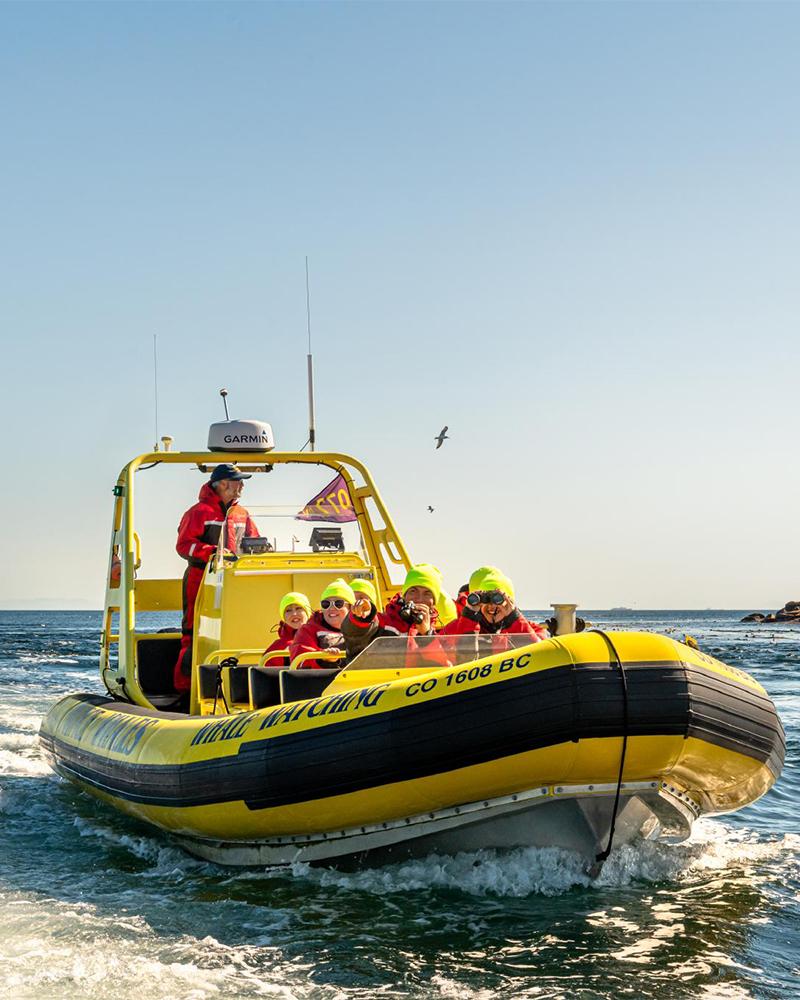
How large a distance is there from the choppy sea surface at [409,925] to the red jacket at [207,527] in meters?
2.37

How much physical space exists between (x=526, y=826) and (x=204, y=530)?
4116 mm

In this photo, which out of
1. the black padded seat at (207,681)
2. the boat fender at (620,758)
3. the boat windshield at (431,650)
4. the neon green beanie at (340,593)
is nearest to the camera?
the boat fender at (620,758)

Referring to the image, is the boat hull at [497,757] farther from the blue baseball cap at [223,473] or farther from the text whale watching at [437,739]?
the blue baseball cap at [223,473]

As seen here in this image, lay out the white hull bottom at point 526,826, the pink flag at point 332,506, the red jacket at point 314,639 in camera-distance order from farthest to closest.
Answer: the pink flag at point 332,506 < the red jacket at point 314,639 < the white hull bottom at point 526,826

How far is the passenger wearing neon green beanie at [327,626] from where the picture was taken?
6.88 metres

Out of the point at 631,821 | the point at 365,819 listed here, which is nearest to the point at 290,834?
the point at 365,819

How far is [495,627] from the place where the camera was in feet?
20.7

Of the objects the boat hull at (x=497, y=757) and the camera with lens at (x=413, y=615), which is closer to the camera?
the boat hull at (x=497, y=757)

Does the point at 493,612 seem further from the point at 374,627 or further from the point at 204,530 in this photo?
the point at 204,530

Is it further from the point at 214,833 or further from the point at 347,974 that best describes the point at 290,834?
the point at 347,974

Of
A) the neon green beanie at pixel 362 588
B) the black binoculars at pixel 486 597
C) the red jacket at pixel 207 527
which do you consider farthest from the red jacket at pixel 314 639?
the red jacket at pixel 207 527

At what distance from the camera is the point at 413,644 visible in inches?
237

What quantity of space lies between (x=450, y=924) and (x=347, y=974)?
679 millimetres

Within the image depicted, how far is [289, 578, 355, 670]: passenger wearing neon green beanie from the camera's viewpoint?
6883mm
